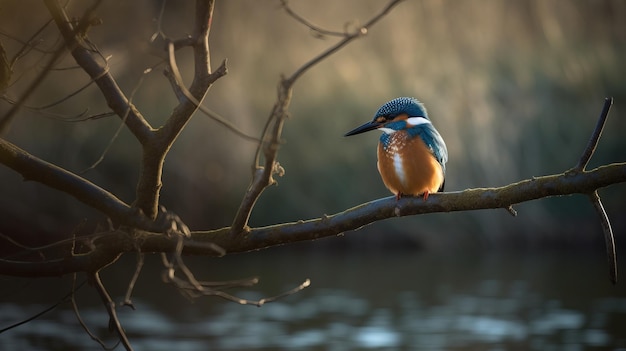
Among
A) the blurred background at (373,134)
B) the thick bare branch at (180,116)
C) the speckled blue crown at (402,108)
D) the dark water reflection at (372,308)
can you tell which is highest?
the blurred background at (373,134)

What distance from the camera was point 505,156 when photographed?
513 inches

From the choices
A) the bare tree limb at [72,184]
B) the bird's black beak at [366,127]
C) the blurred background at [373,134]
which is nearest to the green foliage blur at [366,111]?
the blurred background at [373,134]

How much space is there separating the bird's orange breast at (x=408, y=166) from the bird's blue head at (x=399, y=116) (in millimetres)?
50

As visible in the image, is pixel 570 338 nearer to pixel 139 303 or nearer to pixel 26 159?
pixel 139 303

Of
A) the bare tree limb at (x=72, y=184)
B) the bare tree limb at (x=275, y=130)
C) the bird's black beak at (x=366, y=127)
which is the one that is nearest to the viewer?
the bare tree limb at (x=275, y=130)

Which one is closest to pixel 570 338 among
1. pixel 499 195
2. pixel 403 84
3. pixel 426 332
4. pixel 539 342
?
pixel 539 342

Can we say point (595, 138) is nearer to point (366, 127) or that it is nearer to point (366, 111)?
point (366, 127)

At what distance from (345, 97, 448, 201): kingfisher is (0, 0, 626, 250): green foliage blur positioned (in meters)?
8.73

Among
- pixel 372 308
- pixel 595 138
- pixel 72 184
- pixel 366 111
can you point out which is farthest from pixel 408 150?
pixel 366 111

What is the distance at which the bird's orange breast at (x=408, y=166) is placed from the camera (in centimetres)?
337

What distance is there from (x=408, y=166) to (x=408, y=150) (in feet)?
0.54

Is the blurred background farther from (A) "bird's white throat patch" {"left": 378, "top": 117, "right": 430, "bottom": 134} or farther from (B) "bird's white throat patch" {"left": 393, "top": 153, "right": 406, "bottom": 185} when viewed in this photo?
(B) "bird's white throat patch" {"left": 393, "top": 153, "right": 406, "bottom": 185}

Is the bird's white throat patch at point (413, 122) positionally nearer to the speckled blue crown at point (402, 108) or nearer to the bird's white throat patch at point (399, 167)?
the speckled blue crown at point (402, 108)

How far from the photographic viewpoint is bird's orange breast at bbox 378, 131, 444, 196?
3.37 meters
